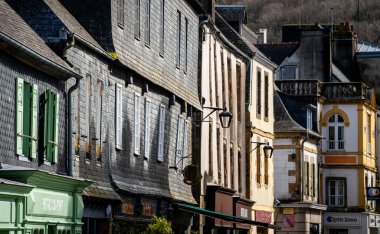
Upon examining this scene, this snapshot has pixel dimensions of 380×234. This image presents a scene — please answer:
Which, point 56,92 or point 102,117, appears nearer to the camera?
point 56,92

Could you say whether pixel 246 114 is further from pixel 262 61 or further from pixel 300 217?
pixel 300 217

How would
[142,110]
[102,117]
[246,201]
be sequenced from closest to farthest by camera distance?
1. [102,117]
2. [142,110]
3. [246,201]

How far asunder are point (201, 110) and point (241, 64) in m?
8.97

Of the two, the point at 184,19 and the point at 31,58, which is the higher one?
the point at 184,19

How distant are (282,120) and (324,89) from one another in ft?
25.9

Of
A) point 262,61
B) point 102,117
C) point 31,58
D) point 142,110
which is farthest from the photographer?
point 262,61

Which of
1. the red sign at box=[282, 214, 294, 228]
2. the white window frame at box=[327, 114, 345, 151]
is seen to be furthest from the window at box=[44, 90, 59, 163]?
the white window frame at box=[327, 114, 345, 151]

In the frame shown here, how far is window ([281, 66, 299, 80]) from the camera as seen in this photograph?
254 ft

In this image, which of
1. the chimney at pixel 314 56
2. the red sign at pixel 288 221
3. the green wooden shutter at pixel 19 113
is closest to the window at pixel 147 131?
the green wooden shutter at pixel 19 113

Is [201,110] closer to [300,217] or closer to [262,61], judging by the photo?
[262,61]

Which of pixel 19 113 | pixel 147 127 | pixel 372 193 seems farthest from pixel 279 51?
pixel 19 113

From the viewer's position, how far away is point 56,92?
2822 cm

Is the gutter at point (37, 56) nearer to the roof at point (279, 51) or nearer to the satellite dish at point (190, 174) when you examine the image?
the satellite dish at point (190, 174)

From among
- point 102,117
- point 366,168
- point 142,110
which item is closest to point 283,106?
point 366,168
